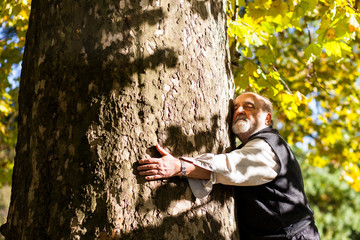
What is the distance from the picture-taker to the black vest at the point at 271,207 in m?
2.61

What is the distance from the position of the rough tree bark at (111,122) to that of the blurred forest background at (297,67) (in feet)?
4.80

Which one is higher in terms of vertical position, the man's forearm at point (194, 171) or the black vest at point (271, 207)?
the man's forearm at point (194, 171)

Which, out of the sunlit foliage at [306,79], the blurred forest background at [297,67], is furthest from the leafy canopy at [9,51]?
the sunlit foliage at [306,79]

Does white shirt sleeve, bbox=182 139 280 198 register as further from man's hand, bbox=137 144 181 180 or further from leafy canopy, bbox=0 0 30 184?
leafy canopy, bbox=0 0 30 184

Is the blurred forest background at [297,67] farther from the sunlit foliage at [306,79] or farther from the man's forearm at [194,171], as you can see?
→ the man's forearm at [194,171]

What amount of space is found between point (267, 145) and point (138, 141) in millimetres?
1048

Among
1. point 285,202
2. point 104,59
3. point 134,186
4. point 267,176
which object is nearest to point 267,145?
point 267,176

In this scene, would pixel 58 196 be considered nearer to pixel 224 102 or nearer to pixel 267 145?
pixel 224 102

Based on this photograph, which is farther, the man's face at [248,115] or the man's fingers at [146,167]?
the man's face at [248,115]

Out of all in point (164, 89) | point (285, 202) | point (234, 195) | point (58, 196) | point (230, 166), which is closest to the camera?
point (58, 196)

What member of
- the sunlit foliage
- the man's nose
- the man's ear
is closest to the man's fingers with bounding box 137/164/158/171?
the man's nose

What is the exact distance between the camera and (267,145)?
2672 millimetres

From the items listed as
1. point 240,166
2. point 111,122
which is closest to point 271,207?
point 240,166

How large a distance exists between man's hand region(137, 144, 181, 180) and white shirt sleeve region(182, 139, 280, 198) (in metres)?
0.10
